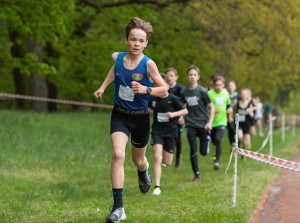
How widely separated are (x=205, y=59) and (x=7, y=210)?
17.9 m

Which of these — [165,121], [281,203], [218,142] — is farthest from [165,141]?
[281,203]

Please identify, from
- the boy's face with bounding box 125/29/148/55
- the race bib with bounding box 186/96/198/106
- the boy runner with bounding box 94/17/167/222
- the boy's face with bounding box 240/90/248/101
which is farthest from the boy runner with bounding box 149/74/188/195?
Result: the boy's face with bounding box 240/90/248/101

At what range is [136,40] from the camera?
17.3 feet

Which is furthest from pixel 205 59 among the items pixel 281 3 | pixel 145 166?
pixel 145 166

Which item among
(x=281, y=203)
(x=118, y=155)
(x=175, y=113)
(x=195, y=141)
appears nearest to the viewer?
(x=118, y=155)

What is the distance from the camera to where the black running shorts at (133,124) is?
534cm

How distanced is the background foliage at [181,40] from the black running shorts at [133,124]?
10.4m

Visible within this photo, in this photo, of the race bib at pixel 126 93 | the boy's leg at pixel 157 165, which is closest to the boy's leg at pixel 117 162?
the race bib at pixel 126 93

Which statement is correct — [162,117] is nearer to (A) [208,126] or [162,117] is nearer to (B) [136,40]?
(A) [208,126]

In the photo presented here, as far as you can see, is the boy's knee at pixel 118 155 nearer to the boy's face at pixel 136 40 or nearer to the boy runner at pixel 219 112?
the boy's face at pixel 136 40

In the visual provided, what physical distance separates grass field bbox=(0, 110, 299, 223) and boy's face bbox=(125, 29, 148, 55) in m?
1.94

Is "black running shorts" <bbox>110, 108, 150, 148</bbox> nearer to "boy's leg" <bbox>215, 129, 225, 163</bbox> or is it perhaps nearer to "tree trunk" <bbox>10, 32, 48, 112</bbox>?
"boy's leg" <bbox>215, 129, 225, 163</bbox>

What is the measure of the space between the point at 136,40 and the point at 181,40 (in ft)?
57.7

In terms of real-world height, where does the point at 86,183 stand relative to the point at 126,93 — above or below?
below
